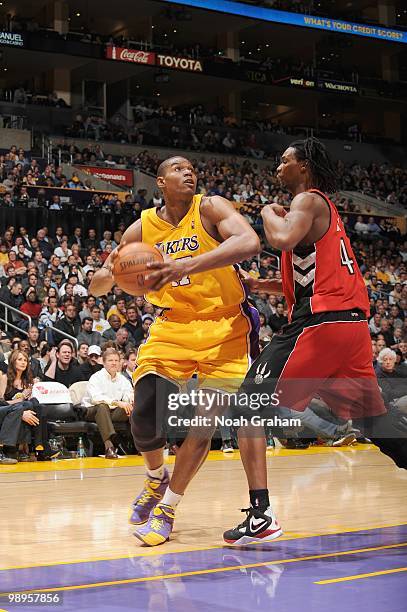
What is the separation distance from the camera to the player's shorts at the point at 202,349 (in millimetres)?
4594

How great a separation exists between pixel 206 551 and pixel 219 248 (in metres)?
1.46

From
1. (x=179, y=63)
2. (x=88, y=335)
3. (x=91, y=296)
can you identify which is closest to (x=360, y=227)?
(x=179, y=63)

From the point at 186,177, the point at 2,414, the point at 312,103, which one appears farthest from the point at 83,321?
the point at 312,103

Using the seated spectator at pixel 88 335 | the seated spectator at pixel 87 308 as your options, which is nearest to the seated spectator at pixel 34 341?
the seated spectator at pixel 88 335

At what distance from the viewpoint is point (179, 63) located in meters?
28.2

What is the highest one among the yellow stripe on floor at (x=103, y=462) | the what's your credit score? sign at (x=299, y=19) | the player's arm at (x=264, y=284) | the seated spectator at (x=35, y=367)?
the what's your credit score? sign at (x=299, y=19)

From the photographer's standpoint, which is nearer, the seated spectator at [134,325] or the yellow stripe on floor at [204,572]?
the yellow stripe on floor at [204,572]

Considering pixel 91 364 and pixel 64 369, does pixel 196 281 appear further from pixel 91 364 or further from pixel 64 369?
pixel 91 364

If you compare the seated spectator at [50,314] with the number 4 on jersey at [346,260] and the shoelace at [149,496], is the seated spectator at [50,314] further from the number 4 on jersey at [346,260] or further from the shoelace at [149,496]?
the number 4 on jersey at [346,260]

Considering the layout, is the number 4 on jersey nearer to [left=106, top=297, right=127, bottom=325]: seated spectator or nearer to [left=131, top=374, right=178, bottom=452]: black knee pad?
[left=131, top=374, right=178, bottom=452]: black knee pad

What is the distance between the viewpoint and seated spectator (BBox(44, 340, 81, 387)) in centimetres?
1031

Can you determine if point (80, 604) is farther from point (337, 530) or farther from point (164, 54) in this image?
point (164, 54)

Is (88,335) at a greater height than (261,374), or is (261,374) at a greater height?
(261,374)

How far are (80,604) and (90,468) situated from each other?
5650 mm
